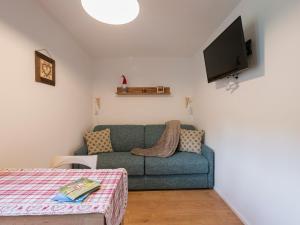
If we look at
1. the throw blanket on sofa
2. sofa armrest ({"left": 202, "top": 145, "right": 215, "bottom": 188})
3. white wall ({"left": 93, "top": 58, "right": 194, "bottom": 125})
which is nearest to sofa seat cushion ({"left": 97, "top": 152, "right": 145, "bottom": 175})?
the throw blanket on sofa

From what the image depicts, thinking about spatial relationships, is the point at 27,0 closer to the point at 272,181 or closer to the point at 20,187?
the point at 20,187

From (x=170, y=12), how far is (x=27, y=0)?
4.61 ft

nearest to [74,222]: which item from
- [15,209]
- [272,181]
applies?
[15,209]

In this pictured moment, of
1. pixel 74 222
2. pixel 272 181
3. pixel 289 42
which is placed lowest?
pixel 272 181

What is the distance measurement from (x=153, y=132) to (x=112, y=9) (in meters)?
2.92

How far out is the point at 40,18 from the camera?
87.3 inches

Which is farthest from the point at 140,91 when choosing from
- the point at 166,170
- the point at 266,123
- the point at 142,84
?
the point at 266,123

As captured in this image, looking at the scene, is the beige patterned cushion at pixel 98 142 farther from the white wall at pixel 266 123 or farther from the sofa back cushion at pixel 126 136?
the white wall at pixel 266 123

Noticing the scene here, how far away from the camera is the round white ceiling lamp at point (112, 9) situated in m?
1.22

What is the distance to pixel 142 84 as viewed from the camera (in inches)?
169

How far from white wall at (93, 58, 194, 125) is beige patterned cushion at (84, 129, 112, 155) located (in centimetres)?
61

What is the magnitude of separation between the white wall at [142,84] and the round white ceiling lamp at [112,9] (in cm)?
296

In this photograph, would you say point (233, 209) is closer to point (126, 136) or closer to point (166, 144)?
point (166, 144)

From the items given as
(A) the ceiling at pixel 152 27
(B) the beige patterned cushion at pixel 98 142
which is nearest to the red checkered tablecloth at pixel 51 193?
(A) the ceiling at pixel 152 27
